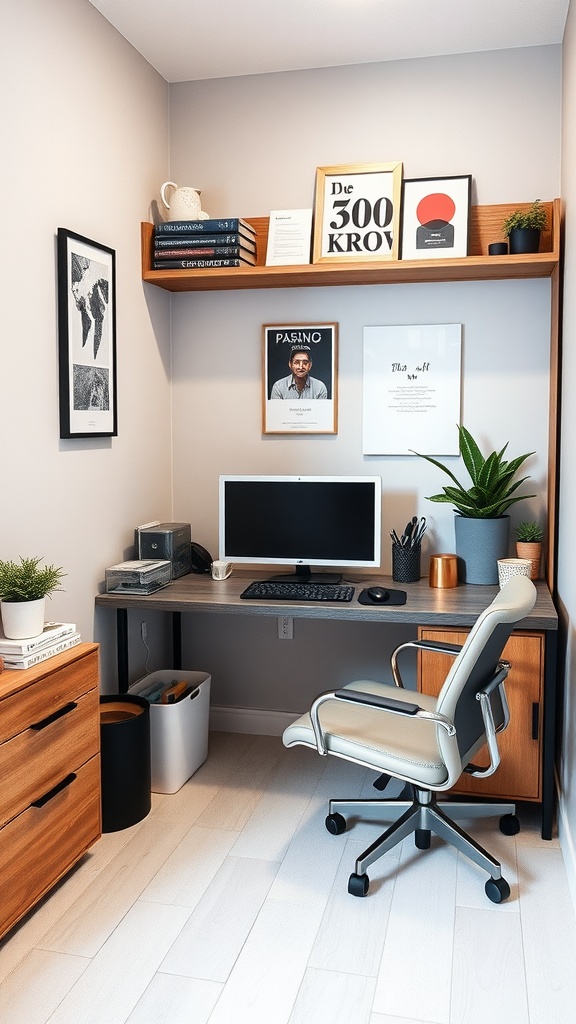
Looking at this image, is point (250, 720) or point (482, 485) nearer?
point (482, 485)

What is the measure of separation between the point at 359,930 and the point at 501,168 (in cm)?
256

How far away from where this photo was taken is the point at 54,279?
251 centimetres

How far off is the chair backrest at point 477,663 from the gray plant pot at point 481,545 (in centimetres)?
60

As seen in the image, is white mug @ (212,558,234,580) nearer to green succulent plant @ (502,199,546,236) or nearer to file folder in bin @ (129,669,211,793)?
file folder in bin @ (129,669,211,793)

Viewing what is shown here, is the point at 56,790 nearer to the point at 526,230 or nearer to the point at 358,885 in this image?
the point at 358,885

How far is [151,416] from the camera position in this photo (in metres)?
3.25

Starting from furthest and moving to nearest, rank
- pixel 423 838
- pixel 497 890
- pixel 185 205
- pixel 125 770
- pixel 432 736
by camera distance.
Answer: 1. pixel 185 205
2. pixel 125 770
3. pixel 423 838
4. pixel 432 736
5. pixel 497 890

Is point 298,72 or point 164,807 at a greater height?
point 298,72

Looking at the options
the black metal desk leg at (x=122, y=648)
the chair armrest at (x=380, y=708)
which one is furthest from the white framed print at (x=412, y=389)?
the chair armrest at (x=380, y=708)

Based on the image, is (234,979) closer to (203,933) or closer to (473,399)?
(203,933)

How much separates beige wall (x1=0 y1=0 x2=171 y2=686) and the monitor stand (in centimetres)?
59

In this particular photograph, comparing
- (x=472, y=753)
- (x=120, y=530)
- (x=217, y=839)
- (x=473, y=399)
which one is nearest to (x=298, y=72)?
(x=473, y=399)

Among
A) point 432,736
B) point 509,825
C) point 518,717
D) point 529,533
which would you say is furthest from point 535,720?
point 529,533

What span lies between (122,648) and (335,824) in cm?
96
